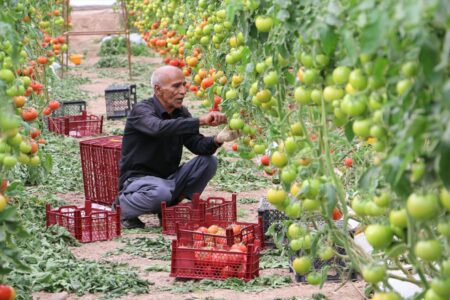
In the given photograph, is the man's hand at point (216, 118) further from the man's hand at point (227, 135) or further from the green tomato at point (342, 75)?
the green tomato at point (342, 75)

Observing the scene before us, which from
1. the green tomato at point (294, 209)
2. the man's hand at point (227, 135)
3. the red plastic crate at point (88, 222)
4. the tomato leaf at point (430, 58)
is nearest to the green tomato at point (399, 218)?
the tomato leaf at point (430, 58)

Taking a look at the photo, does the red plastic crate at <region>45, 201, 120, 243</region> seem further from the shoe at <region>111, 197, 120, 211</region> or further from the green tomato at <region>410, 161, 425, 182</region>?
the green tomato at <region>410, 161, 425, 182</region>

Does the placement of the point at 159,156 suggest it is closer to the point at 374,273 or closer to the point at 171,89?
the point at 171,89

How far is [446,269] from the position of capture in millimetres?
2346

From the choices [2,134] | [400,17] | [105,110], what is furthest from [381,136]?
[105,110]

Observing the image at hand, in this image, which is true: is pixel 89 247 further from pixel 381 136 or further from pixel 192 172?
pixel 381 136

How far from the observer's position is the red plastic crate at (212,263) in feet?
15.3

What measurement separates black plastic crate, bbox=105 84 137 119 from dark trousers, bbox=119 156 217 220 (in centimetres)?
493

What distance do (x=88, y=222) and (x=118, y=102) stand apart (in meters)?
5.80

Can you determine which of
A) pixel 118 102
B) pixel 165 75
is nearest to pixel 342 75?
pixel 165 75

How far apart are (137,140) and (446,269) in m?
4.10

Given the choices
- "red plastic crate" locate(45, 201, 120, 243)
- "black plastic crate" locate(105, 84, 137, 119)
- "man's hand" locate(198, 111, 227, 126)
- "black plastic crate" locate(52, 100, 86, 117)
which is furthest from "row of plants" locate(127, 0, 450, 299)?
"black plastic crate" locate(105, 84, 137, 119)

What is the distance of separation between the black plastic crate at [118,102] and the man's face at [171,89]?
5.02 metres

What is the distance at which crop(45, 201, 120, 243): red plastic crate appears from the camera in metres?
5.69
